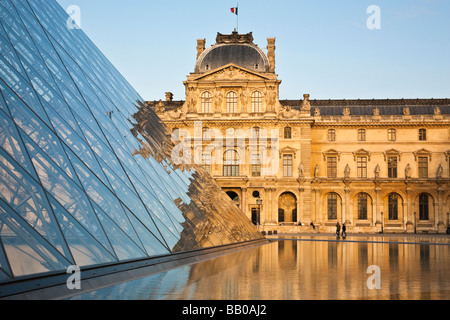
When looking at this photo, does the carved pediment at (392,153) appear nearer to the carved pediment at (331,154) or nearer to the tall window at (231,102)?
the carved pediment at (331,154)

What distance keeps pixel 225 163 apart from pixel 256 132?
192 inches

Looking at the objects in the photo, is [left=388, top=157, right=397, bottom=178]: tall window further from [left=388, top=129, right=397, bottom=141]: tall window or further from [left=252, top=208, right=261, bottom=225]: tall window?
[left=252, top=208, right=261, bottom=225]: tall window

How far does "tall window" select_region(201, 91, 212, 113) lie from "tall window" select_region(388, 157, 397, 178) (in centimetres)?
2198

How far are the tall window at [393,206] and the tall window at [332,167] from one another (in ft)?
22.6

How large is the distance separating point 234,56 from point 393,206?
25211 mm

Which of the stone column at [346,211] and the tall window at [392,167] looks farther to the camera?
the tall window at [392,167]

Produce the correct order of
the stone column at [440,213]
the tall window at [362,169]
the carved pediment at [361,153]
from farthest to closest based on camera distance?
1. the tall window at [362,169]
2. the carved pediment at [361,153]
3. the stone column at [440,213]

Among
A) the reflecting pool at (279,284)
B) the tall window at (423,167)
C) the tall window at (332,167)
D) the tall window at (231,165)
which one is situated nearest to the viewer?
the reflecting pool at (279,284)

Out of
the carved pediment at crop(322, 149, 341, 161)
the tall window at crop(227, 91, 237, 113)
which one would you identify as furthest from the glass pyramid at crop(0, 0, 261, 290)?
the carved pediment at crop(322, 149, 341, 161)

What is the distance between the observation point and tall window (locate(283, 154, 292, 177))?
58781mm

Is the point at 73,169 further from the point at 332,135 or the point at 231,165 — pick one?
the point at 332,135

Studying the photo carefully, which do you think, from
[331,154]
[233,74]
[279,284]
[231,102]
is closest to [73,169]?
[279,284]

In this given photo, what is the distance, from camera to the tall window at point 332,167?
61938mm

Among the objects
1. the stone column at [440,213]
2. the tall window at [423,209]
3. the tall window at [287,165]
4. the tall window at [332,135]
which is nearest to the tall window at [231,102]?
the tall window at [287,165]
